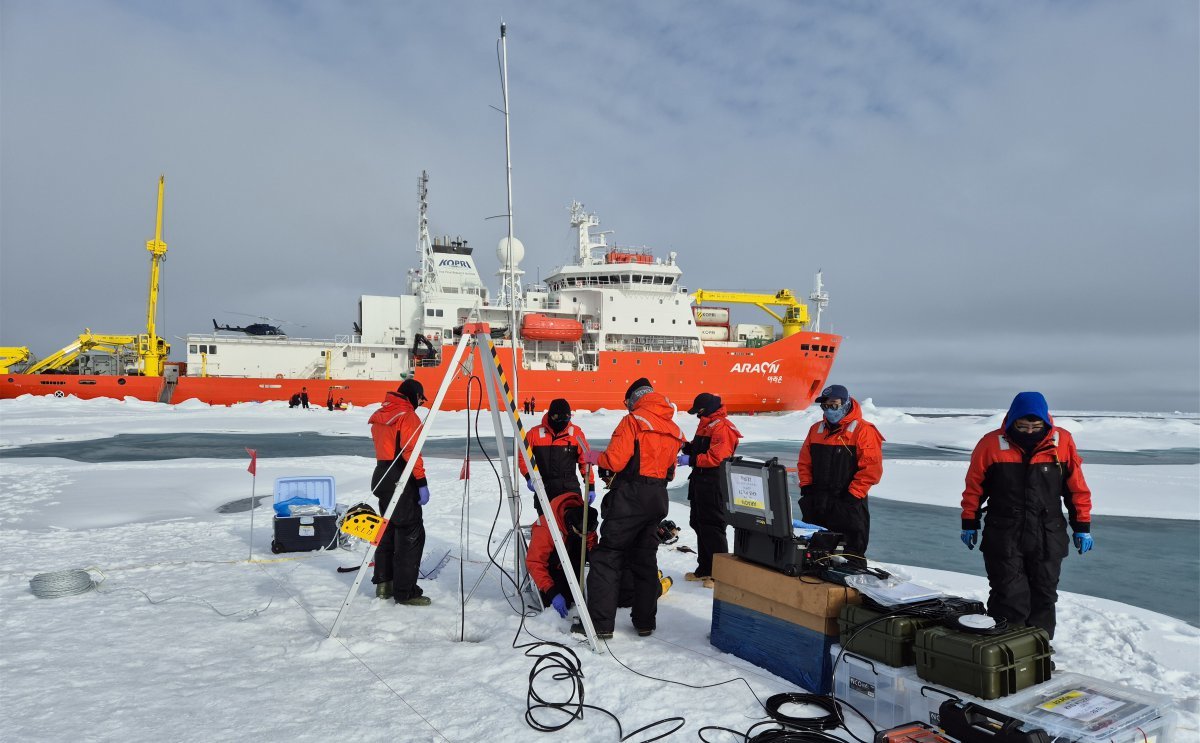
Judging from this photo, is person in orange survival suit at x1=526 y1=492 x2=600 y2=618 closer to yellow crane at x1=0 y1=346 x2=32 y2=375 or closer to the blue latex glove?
the blue latex glove

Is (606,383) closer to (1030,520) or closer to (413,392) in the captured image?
(413,392)

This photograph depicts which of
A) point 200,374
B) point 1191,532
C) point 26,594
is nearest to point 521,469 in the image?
point 26,594

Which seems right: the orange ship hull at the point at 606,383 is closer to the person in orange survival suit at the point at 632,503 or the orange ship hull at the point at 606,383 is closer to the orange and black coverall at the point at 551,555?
the orange and black coverall at the point at 551,555

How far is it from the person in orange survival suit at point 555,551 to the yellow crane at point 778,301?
24.7 m

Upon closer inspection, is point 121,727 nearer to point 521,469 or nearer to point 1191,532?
point 521,469

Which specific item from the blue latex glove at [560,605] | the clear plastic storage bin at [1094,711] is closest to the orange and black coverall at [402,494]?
the blue latex glove at [560,605]

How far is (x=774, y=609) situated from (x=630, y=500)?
850 mm

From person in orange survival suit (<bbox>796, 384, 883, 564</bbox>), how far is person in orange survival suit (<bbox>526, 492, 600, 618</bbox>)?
139cm

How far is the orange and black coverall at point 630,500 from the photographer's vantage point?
10.2ft

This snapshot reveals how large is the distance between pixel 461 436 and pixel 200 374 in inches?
490

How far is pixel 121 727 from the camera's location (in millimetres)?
A: 2127

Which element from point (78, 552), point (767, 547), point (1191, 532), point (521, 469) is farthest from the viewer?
point (1191, 532)

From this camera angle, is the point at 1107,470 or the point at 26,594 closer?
the point at 26,594

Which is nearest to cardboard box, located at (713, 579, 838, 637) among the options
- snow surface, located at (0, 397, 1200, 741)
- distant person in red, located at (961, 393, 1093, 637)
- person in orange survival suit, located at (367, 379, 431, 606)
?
snow surface, located at (0, 397, 1200, 741)
